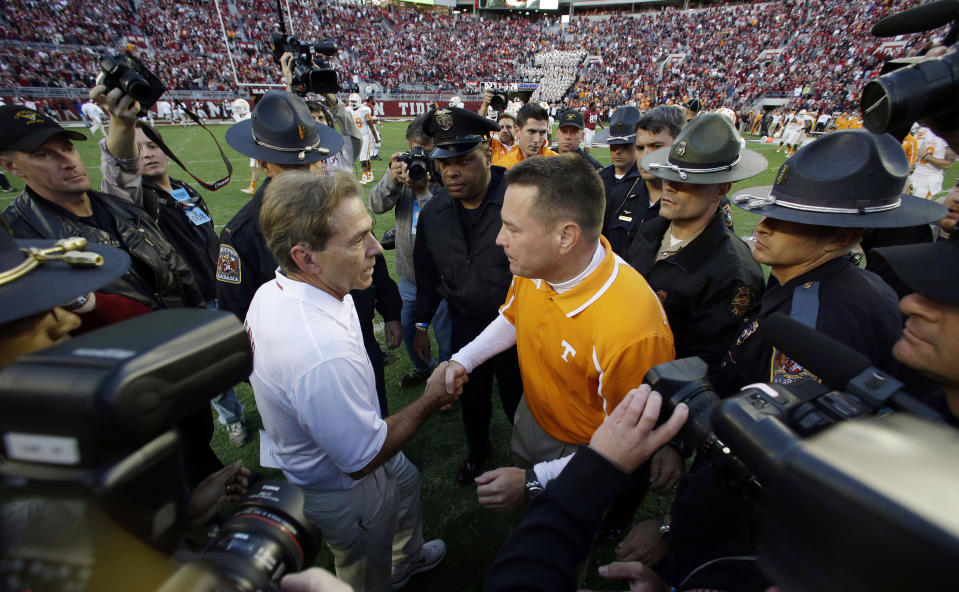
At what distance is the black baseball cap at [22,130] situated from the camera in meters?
2.55

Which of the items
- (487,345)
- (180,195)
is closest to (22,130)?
(180,195)

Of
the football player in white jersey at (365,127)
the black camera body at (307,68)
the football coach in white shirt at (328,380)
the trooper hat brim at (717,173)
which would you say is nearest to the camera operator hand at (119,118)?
the black camera body at (307,68)

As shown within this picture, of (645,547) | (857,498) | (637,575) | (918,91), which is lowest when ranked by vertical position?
(645,547)

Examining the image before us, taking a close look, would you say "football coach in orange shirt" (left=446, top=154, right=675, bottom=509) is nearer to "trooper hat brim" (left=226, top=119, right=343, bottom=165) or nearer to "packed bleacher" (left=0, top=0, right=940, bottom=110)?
"trooper hat brim" (left=226, top=119, right=343, bottom=165)

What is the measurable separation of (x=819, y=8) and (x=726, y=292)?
46651 mm

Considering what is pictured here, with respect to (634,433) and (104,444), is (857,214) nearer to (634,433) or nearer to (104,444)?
(634,433)

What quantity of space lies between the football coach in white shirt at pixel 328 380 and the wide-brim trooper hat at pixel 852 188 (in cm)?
173

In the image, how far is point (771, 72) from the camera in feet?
104

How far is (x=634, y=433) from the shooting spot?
3.58ft

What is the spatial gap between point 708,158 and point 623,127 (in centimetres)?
274

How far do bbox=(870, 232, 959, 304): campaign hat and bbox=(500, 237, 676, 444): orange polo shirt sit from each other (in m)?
0.77

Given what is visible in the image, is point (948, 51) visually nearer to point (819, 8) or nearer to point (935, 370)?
point (935, 370)

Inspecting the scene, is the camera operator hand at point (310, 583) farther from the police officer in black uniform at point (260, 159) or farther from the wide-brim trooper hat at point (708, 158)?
the wide-brim trooper hat at point (708, 158)

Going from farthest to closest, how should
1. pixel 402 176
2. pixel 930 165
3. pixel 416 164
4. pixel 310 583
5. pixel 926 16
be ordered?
pixel 930 165 → pixel 402 176 → pixel 416 164 → pixel 926 16 → pixel 310 583
